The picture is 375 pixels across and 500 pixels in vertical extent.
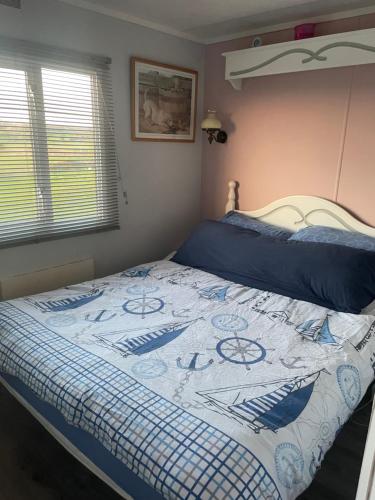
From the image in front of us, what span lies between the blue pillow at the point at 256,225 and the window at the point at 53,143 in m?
0.98

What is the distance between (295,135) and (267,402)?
2.09 m

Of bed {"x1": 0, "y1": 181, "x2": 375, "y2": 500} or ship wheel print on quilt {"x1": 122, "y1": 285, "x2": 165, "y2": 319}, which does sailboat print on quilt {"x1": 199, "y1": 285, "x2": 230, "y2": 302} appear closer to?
bed {"x1": 0, "y1": 181, "x2": 375, "y2": 500}

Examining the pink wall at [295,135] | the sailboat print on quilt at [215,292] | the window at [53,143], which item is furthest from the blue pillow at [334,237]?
the window at [53,143]

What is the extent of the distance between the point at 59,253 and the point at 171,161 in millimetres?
1220

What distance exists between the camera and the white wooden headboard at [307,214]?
2.56 m

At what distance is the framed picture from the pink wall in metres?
0.23

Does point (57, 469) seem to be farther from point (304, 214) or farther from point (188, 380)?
point (304, 214)

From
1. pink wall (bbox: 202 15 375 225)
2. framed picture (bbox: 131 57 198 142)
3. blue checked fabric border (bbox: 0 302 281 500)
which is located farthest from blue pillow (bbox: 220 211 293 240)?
blue checked fabric border (bbox: 0 302 281 500)

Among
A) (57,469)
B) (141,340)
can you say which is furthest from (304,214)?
(57,469)

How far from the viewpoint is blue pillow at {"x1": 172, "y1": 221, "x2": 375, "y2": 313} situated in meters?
2.09

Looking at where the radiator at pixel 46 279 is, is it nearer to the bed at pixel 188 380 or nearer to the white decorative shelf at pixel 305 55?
the bed at pixel 188 380

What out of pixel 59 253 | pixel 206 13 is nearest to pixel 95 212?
pixel 59 253

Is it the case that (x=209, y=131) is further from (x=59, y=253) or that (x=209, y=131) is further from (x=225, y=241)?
(x=59, y=253)

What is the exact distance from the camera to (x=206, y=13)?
2.48m
